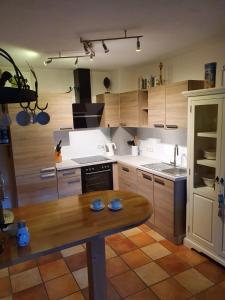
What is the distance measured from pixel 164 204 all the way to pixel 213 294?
1.12 m

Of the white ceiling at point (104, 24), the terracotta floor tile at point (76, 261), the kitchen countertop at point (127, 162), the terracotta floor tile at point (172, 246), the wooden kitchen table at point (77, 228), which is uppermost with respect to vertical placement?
the white ceiling at point (104, 24)

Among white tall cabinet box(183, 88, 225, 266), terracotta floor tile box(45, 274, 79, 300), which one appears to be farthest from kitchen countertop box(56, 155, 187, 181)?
terracotta floor tile box(45, 274, 79, 300)

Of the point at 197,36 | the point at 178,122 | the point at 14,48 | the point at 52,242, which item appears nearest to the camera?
the point at 52,242

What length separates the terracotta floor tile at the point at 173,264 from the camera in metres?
2.52

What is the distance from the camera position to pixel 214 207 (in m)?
2.52

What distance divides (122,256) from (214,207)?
1.22m

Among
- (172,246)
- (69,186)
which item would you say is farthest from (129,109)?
(172,246)

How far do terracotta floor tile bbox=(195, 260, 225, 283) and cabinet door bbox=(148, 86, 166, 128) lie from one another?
5.84ft

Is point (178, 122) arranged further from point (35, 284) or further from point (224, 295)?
point (35, 284)

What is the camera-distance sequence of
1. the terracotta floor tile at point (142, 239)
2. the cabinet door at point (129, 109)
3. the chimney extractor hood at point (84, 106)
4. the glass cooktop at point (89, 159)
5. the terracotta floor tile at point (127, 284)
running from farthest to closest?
the glass cooktop at point (89, 159)
the chimney extractor hood at point (84, 106)
the cabinet door at point (129, 109)
the terracotta floor tile at point (142, 239)
the terracotta floor tile at point (127, 284)

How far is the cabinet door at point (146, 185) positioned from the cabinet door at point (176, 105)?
0.77 m

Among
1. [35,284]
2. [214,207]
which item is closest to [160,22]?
[214,207]

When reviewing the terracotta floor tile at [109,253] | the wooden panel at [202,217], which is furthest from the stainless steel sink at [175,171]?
the terracotta floor tile at [109,253]

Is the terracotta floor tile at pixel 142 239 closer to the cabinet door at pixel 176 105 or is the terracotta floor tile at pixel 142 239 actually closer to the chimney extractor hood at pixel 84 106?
the cabinet door at pixel 176 105
